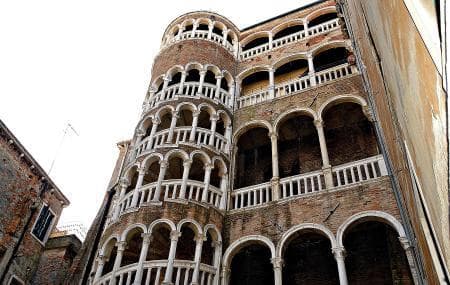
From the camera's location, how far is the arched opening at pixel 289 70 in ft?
58.7

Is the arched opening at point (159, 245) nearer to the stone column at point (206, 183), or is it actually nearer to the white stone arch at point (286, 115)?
the stone column at point (206, 183)

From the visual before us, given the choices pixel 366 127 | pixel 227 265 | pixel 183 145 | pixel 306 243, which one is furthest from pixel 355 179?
pixel 183 145

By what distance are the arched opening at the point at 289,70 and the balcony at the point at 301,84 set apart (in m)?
1.59

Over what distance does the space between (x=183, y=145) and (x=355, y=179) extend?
601cm

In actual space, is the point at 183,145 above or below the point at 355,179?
above

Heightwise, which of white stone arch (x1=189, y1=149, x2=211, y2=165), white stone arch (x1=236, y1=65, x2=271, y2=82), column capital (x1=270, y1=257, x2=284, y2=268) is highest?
white stone arch (x1=236, y1=65, x2=271, y2=82)

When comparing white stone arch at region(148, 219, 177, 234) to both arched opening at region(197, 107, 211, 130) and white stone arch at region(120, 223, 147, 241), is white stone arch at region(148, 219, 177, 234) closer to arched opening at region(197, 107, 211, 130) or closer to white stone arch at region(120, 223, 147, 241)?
white stone arch at region(120, 223, 147, 241)

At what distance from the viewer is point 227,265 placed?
11141 mm

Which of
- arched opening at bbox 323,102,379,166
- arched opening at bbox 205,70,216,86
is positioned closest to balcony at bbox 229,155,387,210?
arched opening at bbox 323,102,379,166

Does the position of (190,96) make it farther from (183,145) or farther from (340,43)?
(340,43)

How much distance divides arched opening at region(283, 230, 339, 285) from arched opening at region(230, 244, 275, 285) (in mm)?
714

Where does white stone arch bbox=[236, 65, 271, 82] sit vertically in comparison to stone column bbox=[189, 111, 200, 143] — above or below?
above

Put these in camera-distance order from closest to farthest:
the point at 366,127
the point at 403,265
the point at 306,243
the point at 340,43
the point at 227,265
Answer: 1. the point at 403,265
2. the point at 227,265
3. the point at 306,243
4. the point at 366,127
5. the point at 340,43

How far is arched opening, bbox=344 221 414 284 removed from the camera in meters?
10.3
